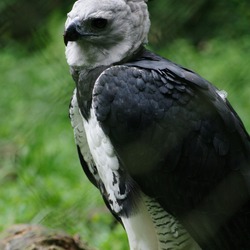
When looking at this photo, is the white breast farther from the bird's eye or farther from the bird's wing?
the bird's eye

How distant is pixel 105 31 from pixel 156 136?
14.3 inches

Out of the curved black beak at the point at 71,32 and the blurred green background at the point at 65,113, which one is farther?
the blurred green background at the point at 65,113

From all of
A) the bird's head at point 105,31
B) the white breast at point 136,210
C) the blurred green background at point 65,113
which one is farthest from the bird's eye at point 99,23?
the white breast at point 136,210

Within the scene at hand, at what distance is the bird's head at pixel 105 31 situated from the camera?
209cm

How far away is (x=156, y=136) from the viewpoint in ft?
6.57

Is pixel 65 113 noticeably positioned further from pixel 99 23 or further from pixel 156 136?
pixel 156 136

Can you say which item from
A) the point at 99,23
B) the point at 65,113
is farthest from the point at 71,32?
the point at 65,113

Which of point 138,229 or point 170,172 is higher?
point 170,172

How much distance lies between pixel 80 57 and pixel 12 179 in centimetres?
121

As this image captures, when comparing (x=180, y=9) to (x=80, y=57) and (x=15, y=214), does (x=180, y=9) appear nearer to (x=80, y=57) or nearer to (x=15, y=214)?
(x=80, y=57)

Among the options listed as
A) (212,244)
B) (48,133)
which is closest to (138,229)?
(212,244)

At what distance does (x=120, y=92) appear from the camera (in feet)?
6.55

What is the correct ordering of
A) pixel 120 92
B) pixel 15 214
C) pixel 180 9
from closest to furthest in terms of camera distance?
pixel 180 9 < pixel 120 92 < pixel 15 214

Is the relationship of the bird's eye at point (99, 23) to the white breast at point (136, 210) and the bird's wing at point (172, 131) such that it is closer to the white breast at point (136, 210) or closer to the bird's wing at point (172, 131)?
the bird's wing at point (172, 131)
